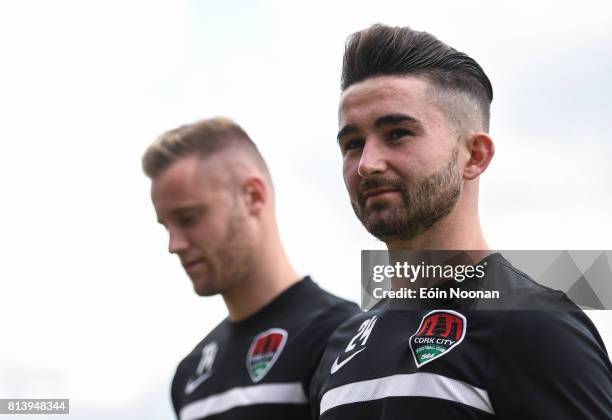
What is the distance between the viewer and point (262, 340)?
18.9 feet

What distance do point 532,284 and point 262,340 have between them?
2494 millimetres

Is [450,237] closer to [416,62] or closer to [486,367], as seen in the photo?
[486,367]

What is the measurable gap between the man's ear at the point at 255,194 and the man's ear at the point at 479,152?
2.14 meters

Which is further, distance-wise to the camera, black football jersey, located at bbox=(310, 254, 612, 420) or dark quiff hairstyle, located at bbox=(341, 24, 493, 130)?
dark quiff hairstyle, located at bbox=(341, 24, 493, 130)

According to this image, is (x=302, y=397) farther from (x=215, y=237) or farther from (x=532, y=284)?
(x=532, y=284)

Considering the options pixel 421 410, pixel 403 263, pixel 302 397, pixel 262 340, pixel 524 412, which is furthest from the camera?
pixel 262 340

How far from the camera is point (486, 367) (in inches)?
138

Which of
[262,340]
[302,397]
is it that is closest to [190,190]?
[262,340]

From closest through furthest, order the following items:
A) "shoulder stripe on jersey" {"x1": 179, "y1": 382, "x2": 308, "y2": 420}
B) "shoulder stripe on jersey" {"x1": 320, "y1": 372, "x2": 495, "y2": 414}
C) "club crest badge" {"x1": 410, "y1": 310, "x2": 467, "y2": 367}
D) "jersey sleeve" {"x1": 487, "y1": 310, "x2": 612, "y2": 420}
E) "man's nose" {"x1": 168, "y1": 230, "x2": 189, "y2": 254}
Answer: "jersey sleeve" {"x1": 487, "y1": 310, "x2": 612, "y2": 420}, "shoulder stripe on jersey" {"x1": 320, "y1": 372, "x2": 495, "y2": 414}, "club crest badge" {"x1": 410, "y1": 310, "x2": 467, "y2": 367}, "shoulder stripe on jersey" {"x1": 179, "y1": 382, "x2": 308, "y2": 420}, "man's nose" {"x1": 168, "y1": 230, "x2": 189, "y2": 254}

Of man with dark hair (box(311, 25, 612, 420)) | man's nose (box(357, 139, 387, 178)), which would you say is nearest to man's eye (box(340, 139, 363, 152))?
man with dark hair (box(311, 25, 612, 420))

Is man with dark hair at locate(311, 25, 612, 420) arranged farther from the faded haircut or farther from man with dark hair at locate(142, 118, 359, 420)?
the faded haircut

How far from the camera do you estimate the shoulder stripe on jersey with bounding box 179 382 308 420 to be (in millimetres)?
5258

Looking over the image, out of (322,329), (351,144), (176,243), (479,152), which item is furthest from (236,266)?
(479,152)

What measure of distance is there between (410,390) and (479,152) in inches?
53.3
